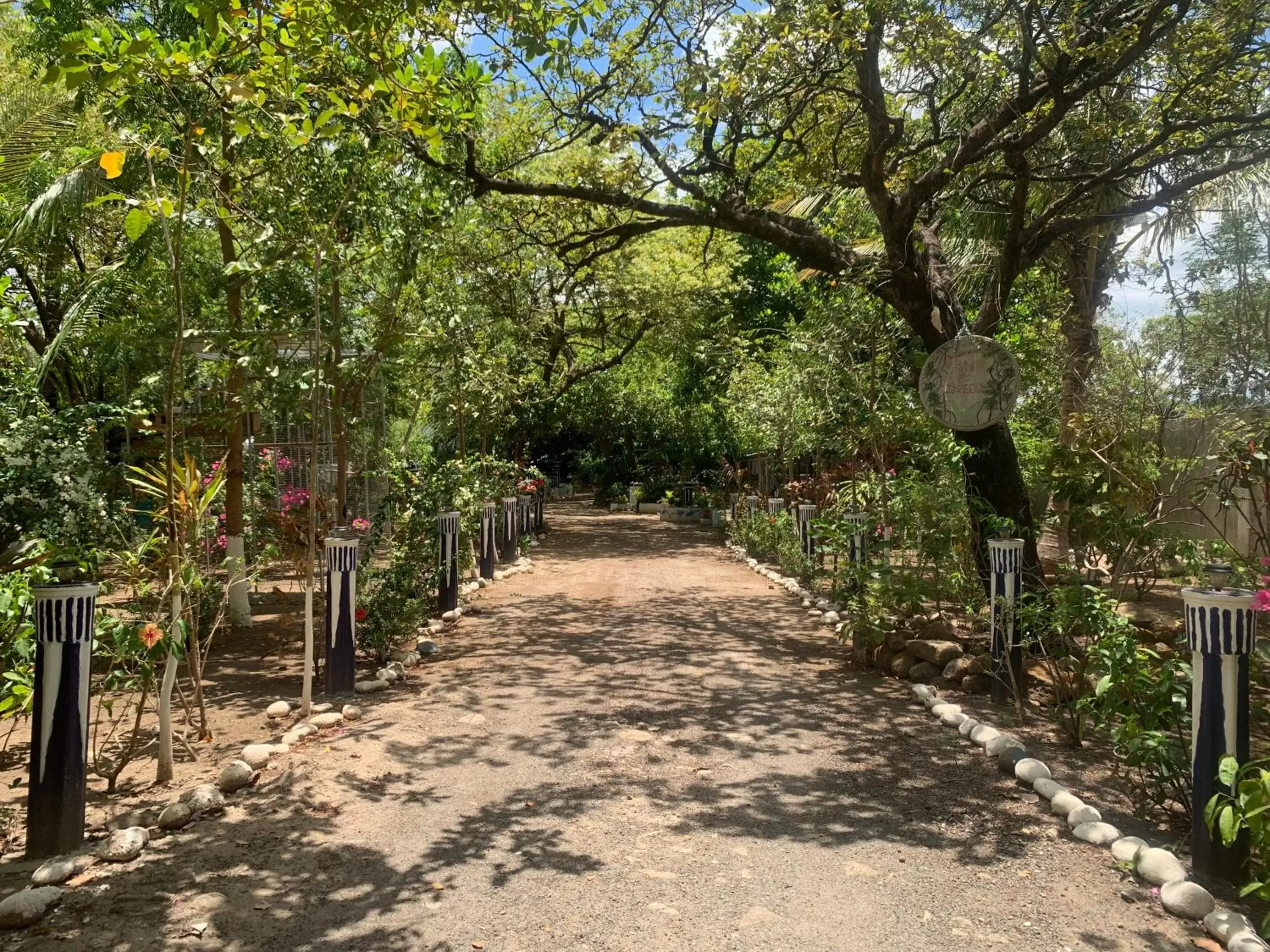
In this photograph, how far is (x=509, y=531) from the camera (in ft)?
47.0

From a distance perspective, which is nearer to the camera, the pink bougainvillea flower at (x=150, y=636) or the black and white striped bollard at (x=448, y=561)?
the pink bougainvillea flower at (x=150, y=636)

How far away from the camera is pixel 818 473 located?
14.2 m

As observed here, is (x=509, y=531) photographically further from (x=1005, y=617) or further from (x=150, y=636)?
(x=150, y=636)

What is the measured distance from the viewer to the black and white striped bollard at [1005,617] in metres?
5.88

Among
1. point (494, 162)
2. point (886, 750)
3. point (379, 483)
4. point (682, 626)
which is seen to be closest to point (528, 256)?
point (494, 162)

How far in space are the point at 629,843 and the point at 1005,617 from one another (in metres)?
3.19

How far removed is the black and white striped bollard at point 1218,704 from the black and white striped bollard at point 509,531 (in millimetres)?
11268

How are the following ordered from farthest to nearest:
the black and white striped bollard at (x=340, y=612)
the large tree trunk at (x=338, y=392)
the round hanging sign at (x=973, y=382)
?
the round hanging sign at (x=973, y=382)
the large tree trunk at (x=338, y=392)
the black and white striped bollard at (x=340, y=612)

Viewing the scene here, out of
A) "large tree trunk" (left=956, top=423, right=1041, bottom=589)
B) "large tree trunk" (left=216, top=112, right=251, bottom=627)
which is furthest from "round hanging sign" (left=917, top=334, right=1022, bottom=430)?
"large tree trunk" (left=216, top=112, right=251, bottom=627)

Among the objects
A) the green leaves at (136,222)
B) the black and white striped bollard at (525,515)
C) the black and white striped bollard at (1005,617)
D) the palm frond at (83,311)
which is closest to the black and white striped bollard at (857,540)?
the black and white striped bollard at (1005,617)

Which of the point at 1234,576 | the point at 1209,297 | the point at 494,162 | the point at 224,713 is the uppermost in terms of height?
the point at 494,162

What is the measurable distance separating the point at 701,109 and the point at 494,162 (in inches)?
132

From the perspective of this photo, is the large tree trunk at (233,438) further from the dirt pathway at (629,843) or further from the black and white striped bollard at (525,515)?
the black and white striped bollard at (525,515)

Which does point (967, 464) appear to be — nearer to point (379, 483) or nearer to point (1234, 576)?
point (1234, 576)
